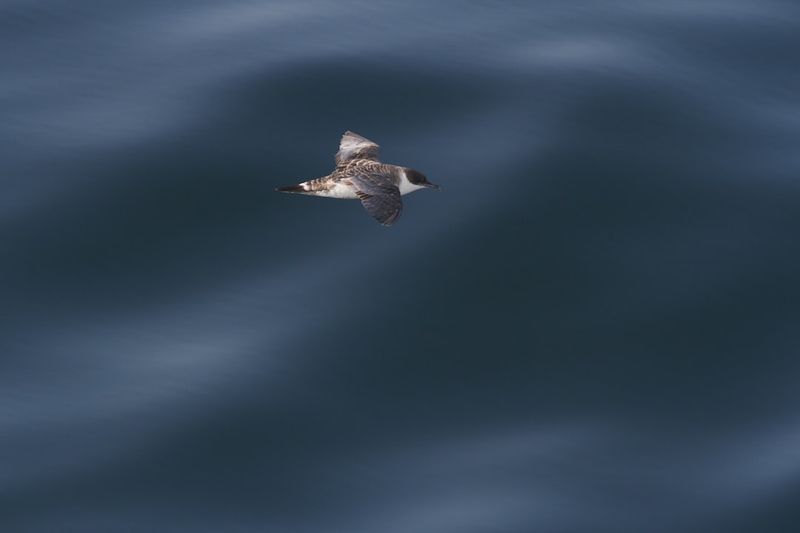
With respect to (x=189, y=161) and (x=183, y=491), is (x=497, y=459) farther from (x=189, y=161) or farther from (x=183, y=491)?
(x=189, y=161)

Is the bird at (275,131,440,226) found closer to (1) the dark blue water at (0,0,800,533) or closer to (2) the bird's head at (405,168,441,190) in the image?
(2) the bird's head at (405,168,441,190)

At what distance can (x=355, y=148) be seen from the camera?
94.4 feet

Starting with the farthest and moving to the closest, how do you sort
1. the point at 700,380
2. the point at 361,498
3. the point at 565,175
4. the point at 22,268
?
the point at 565,175 < the point at 22,268 < the point at 700,380 < the point at 361,498

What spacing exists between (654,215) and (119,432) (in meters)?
10.7

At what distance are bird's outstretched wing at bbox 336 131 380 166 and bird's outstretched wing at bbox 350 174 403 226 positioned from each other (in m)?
1.01

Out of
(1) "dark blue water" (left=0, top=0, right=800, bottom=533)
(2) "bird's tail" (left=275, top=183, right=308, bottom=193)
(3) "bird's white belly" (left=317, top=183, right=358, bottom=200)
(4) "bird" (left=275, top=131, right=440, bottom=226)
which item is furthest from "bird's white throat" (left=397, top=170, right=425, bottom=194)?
(2) "bird's tail" (left=275, top=183, right=308, bottom=193)

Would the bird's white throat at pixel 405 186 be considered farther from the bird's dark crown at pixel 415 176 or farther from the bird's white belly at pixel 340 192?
the bird's white belly at pixel 340 192

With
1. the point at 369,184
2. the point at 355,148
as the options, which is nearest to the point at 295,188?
the point at 369,184

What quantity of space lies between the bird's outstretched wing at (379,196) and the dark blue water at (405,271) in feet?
2.41

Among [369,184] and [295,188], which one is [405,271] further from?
[295,188]

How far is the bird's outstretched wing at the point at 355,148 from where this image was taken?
2845cm

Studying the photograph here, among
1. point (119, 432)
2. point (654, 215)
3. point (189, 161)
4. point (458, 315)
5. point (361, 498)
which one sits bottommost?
point (361, 498)

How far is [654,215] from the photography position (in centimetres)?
2773

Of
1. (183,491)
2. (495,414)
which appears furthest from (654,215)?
(183,491)
